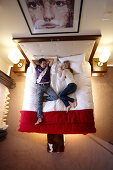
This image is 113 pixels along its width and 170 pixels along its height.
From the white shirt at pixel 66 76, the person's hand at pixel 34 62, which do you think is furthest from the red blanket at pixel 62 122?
the person's hand at pixel 34 62

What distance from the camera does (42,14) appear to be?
148 cm

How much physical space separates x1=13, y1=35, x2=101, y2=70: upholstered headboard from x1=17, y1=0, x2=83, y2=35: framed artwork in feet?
0.52

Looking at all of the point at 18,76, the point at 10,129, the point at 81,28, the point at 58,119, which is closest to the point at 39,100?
the point at 58,119

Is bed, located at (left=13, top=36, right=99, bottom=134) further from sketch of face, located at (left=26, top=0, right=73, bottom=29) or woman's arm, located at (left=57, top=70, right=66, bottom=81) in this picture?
sketch of face, located at (left=26, top=0, right=73, bottom=29)

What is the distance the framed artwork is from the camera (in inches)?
Answer: 53.2

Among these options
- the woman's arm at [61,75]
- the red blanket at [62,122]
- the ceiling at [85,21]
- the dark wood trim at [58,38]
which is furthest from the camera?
the woman's arm at [61,75]

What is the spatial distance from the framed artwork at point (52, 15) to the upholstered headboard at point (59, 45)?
16 cm

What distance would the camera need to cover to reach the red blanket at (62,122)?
5.22 feet

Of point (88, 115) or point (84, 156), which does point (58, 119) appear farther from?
point (84, 156)

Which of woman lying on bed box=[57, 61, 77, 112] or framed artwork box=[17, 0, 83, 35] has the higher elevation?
framed artwork box=[17, 0, 83, 35]

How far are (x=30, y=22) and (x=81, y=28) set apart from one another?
749mm

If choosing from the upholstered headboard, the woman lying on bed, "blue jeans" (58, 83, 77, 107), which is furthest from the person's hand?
"blue jeans" (58, 83, 77, 107)

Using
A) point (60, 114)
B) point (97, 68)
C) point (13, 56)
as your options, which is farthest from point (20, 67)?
point (97, 68)

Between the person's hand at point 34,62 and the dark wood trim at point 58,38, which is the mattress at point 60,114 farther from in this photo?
the dark wood trim at point 58,38
